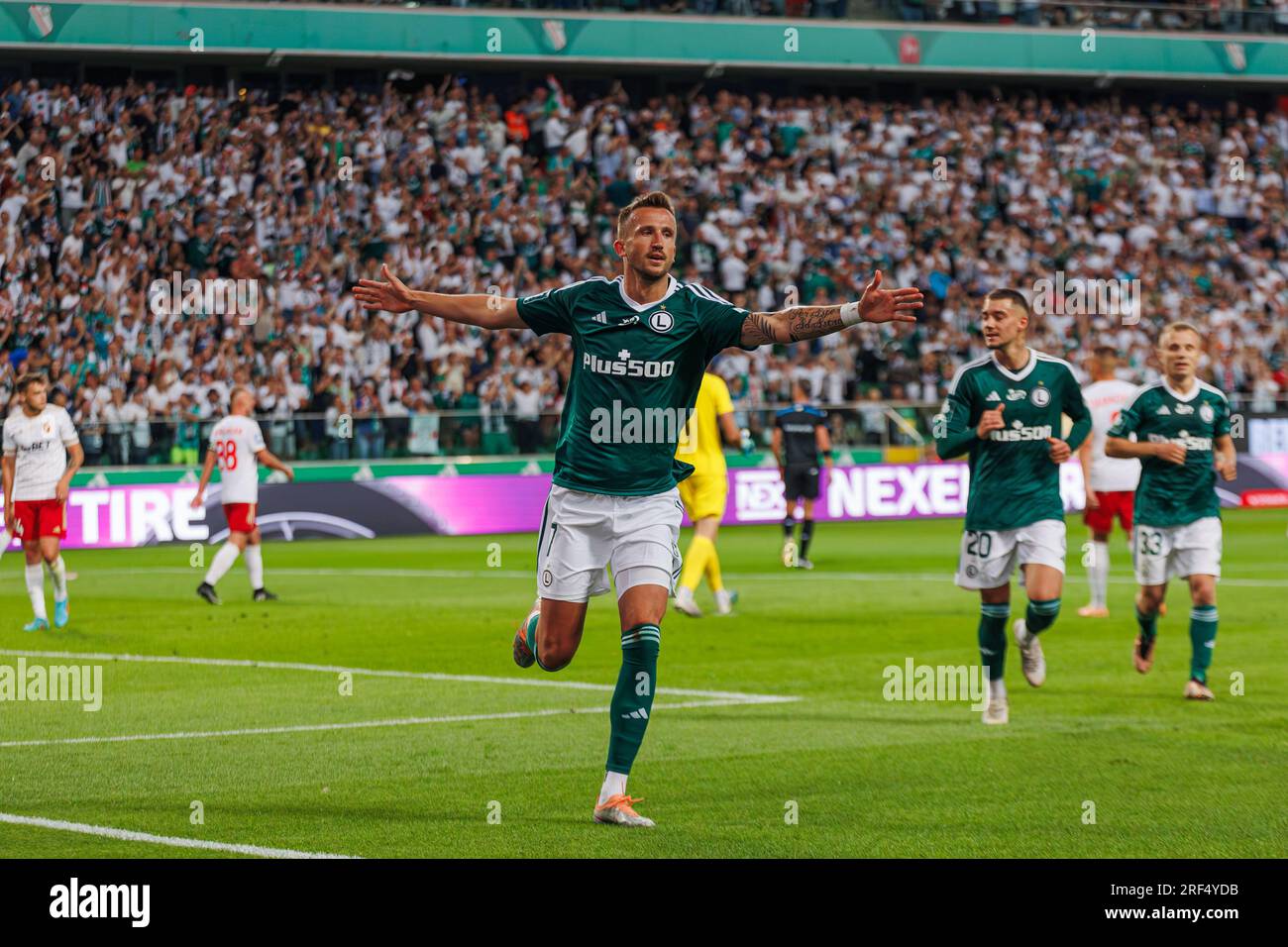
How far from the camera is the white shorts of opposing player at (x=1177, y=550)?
11477 mm

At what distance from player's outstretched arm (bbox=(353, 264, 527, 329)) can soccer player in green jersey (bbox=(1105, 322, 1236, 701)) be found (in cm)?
499

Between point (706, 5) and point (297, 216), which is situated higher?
point (706, 5)

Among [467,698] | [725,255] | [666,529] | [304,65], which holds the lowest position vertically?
[467,698]

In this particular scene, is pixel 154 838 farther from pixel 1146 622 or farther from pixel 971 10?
pixel 971 10

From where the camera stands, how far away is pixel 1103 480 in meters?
17.3

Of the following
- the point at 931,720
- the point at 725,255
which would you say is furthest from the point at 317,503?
the point at 931,720

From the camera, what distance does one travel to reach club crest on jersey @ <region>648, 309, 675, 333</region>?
25.8 ft

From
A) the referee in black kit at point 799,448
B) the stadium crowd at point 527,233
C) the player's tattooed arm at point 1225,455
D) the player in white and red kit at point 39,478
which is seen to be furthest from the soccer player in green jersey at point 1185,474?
the stadium crowd at point 527,233

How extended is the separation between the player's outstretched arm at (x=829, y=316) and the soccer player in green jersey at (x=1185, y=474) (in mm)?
4396

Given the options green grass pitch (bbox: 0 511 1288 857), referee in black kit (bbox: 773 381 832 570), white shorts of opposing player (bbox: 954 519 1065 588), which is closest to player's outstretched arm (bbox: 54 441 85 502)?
green grass pitch (bbox: 0 511 1288 857)

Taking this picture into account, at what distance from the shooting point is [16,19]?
32.6m
